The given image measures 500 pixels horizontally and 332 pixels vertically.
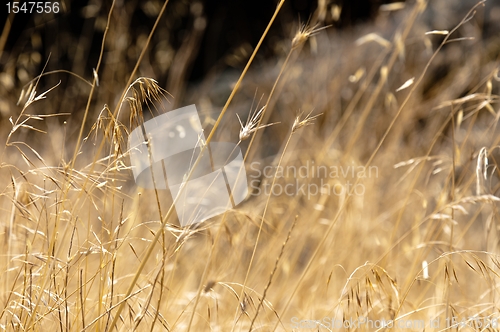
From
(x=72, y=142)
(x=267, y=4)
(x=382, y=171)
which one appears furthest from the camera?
(x=267, y=4)

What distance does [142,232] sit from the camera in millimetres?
1257

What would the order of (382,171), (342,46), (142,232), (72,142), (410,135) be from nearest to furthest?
(142,232) → (382,171) → (410,135) → (72,142) → (342,46)

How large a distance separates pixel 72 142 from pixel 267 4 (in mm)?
1773

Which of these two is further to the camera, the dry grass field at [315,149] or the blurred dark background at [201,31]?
the blurred dark background at [201,31]

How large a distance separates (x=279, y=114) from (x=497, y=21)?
1.22 m

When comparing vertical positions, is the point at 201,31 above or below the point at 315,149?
above

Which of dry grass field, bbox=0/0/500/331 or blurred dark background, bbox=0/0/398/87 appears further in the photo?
blurred dark background, bbox=0/0/398/87

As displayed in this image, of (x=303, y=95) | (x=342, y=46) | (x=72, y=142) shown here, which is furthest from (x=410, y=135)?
(x=72, y=142)

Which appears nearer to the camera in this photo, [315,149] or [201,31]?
[315,149]

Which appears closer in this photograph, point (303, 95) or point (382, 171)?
point (382, 171)

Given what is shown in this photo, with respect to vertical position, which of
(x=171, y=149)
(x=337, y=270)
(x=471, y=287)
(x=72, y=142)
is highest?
(x=171, y=149)

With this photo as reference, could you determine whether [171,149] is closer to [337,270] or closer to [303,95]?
[337,270]

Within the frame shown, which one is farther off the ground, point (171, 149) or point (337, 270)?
point (171, 149)

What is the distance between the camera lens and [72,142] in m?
2.22
